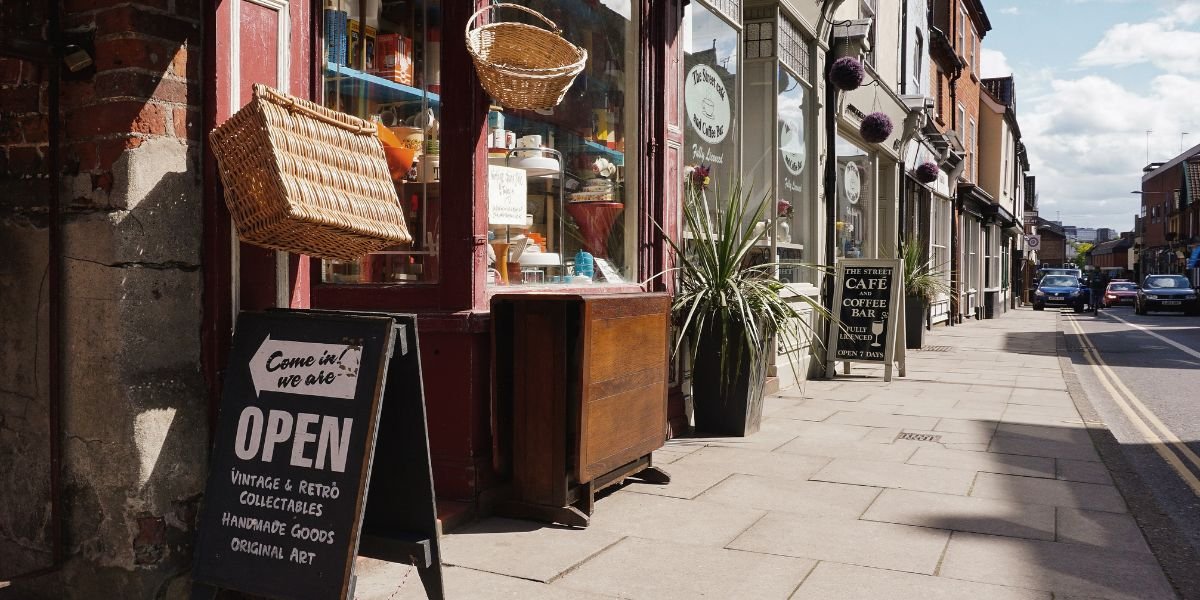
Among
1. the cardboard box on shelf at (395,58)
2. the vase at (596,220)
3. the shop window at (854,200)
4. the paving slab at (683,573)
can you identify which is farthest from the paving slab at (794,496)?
the shop window at (854,200)

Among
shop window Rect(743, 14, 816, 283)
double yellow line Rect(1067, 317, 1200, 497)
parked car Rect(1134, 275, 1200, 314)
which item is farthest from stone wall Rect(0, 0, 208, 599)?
parked car Rect(1134, 275, 1200, 314)

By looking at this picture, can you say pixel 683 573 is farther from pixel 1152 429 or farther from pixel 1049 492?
pixel 1152 429

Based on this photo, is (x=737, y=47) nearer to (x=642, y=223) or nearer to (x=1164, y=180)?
(x=642, y=223)

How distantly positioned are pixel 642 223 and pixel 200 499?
372 centimetres

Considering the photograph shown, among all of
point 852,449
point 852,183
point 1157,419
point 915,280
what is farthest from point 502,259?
point 915,280

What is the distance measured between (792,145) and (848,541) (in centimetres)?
655

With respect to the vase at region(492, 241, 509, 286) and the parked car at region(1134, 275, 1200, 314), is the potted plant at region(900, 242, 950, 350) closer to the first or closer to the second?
the vase at region(492, 241, 509, 286)

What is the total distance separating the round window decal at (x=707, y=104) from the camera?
7730 mm

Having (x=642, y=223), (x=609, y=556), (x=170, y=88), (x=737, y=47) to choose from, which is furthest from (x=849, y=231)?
(x=170, y=88)

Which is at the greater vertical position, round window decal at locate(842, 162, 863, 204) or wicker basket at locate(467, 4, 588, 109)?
round window decal at locate(842, 162, 863, 204)

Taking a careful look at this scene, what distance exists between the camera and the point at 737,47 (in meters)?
8.49

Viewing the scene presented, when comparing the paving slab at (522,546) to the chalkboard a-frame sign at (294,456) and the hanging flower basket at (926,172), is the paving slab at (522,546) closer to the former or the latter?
the chalkboard a-frame sign at (294,456)

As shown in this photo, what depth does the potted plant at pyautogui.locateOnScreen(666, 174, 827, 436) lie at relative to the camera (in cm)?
635

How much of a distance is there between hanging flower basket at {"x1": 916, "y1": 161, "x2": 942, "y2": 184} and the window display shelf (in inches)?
564
